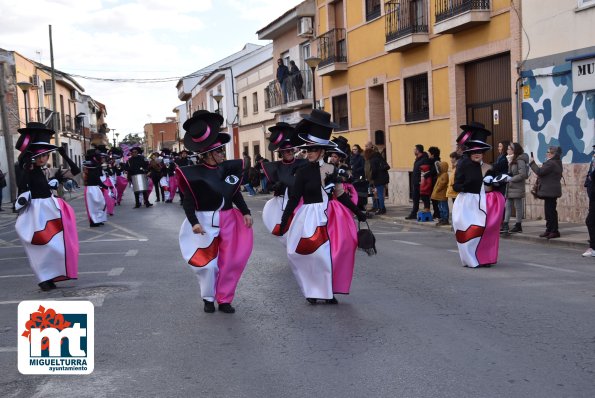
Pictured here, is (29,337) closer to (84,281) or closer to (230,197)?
(230,197)

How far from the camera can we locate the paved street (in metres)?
5.13

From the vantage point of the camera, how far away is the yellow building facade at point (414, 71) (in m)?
18.4

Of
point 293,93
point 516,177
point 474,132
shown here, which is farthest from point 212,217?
point 293,93

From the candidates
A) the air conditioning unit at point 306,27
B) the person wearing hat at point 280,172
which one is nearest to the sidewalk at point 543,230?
the person wearing hat at point 280,172

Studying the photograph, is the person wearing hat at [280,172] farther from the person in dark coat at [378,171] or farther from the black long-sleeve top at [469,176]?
the person in dark coat at [378,171]

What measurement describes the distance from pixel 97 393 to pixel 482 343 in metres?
2.96

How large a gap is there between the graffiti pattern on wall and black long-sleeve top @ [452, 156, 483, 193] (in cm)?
579

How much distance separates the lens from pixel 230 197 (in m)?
7.63

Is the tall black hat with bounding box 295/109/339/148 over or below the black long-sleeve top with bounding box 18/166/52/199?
over

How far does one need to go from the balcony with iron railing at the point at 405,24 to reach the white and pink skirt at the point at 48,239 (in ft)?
46.7

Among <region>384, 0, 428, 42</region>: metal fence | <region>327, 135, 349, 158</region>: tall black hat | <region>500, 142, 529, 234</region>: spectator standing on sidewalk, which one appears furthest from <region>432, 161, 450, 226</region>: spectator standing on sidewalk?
<region>384, 0, 428, 42</region>: metal fence

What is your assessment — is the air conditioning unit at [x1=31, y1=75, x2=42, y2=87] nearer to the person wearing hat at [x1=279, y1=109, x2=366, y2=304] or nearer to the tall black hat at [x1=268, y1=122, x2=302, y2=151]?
the tall black hat at [x1=268, y1=122, x2=302, y2=151]

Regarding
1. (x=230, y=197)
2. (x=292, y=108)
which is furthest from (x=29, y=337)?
(x=292, y=108)

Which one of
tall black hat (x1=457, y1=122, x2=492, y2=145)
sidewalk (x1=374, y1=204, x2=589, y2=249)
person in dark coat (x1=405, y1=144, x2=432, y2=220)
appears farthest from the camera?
person in dark coat (x1=405, y1=144, x2=432, y2=220)
